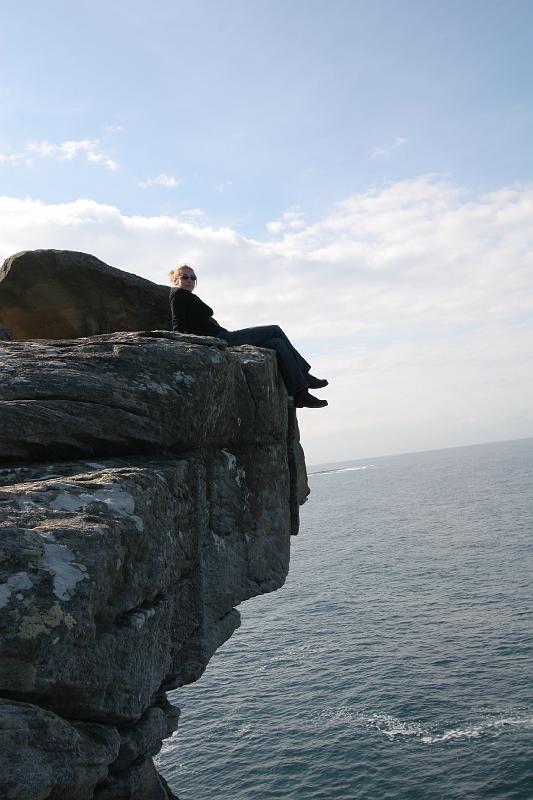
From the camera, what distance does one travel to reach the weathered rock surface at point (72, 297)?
17.9 meters

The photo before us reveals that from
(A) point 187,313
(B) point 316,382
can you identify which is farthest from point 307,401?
(A) point 187,313

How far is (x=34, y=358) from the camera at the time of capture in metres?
11.4

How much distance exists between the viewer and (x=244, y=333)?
643 inches

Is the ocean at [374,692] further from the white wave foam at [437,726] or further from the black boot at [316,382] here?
the black boot at [316,382]

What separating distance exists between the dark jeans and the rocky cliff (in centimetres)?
88

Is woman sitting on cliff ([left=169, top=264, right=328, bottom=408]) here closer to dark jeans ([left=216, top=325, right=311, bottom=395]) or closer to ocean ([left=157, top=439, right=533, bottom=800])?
dark jeans ([left=216, top=325, right=311, bottom=395])

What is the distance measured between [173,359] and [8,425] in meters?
3.19

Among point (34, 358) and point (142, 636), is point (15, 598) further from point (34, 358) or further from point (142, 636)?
point (34, 358)

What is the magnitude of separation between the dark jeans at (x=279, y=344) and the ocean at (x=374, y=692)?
31124 millimetres

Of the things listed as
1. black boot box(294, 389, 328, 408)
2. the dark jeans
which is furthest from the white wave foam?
the dark jeans

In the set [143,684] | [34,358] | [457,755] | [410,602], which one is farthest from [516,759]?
[34,358]

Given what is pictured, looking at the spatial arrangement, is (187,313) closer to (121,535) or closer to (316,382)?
(316,382)

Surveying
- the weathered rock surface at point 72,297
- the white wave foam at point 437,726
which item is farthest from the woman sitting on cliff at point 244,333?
the white wave foam at point 437,726

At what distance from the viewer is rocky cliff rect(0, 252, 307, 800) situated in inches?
294
